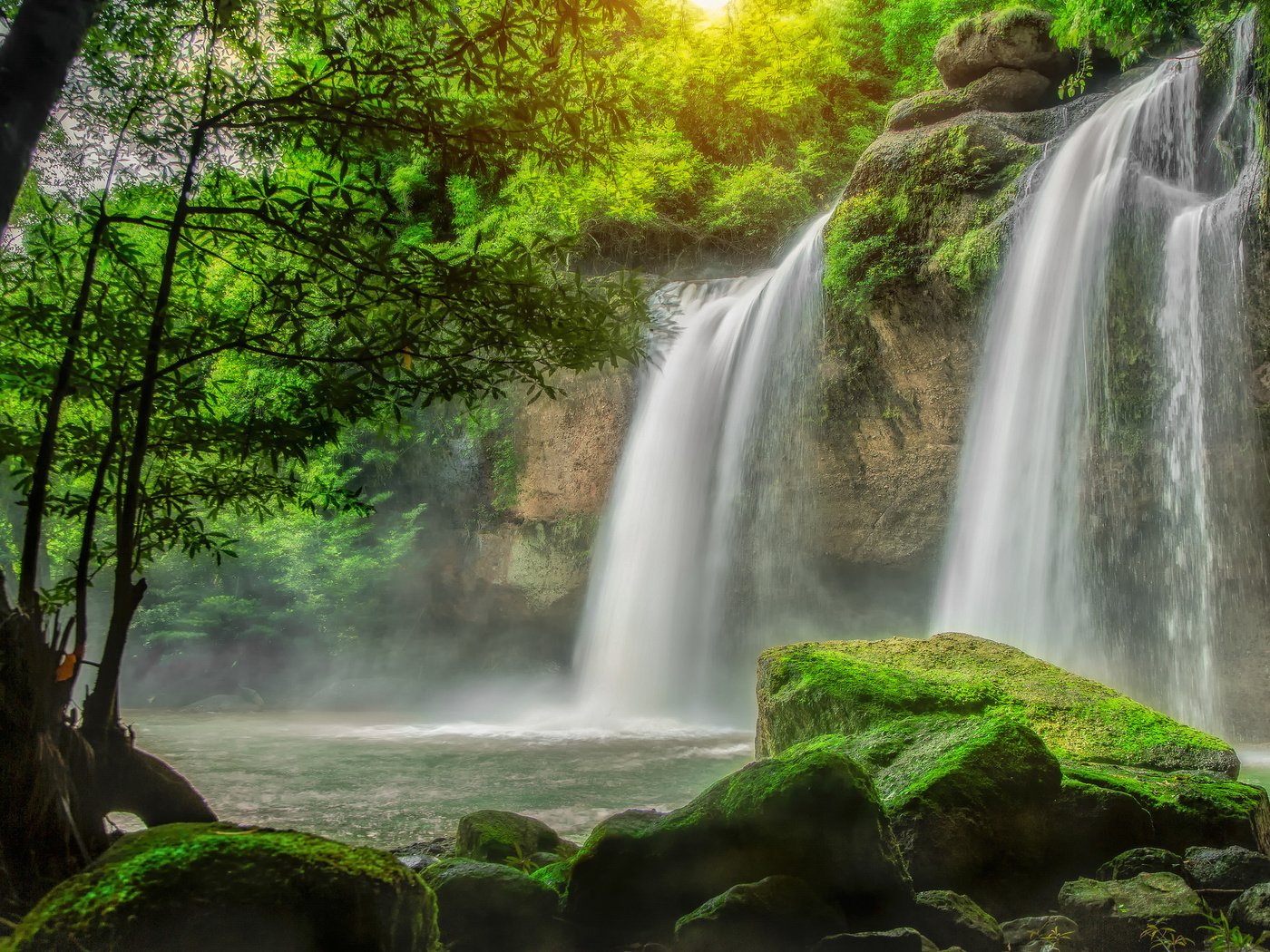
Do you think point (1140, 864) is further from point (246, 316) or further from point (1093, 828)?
point (246, 316)

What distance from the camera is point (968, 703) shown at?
17.9 ft

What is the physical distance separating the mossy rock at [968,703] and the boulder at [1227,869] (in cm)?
114

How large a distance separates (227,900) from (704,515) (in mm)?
13377

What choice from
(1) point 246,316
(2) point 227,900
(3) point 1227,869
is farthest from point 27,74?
(3) point 1227,869

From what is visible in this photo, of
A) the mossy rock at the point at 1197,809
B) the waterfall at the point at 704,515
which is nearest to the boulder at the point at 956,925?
the mossy rock at the point at 1197,809

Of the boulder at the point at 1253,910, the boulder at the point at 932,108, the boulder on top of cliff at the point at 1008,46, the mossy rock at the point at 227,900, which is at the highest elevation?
the boulder on top of cliff at the point at 1008,46

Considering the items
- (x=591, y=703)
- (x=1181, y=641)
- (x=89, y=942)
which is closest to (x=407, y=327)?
(x=89, y=942)

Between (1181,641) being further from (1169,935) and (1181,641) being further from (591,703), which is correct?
(591,703)

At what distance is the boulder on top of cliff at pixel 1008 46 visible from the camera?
1269cm

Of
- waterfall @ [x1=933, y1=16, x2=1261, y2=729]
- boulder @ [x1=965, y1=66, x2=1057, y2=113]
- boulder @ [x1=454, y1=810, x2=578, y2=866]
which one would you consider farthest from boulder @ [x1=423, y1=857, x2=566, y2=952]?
boulder @ [x1=965, y1=66, x2=1057, y2=113]

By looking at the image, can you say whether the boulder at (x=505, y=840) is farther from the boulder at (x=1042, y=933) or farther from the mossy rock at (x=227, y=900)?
the boulder at (x=1042, y=933)

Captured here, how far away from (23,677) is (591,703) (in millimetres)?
13521

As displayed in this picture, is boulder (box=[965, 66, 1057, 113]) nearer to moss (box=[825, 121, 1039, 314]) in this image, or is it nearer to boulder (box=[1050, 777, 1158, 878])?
moss (box=[825, 121, 1039, 314])

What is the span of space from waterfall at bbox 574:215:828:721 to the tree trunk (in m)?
12.3
